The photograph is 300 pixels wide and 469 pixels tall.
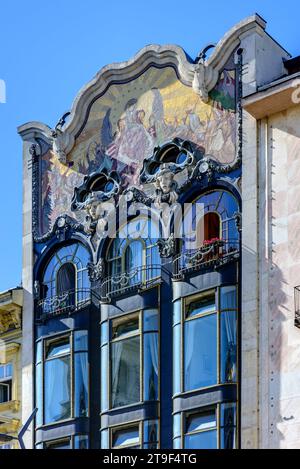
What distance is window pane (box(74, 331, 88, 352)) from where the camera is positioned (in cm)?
4706

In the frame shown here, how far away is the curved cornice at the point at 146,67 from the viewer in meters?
45.8

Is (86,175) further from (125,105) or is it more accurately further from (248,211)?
(248,211)

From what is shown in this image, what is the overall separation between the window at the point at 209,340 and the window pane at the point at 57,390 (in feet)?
14.3

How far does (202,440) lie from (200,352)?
7.97ft

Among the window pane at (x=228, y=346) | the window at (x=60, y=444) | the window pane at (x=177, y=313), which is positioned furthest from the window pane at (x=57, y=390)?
the window pane at (x=228, y=346)

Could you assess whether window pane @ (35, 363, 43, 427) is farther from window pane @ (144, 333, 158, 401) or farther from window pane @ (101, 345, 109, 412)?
window pane @ (144, 333, 158, 401)

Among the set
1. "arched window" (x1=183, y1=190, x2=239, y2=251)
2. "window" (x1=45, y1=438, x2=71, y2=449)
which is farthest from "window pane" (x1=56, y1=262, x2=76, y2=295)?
"arched window" (x1=183, y1=190, x2=239, y2=251)

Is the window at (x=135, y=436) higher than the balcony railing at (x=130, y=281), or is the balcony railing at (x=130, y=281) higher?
the balcony railing at (x=130, y=281)

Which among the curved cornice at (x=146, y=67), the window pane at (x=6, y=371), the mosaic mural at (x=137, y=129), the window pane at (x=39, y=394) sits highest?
the curved cornice at (x=146, y=67)

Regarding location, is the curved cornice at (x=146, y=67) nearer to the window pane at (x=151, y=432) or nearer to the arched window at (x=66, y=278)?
the arched window at (x=66, y=278)

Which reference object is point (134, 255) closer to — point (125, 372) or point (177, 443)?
point (125, 372)

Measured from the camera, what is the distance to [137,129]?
48.3m

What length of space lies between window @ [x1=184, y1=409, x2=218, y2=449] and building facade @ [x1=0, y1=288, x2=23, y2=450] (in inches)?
302
